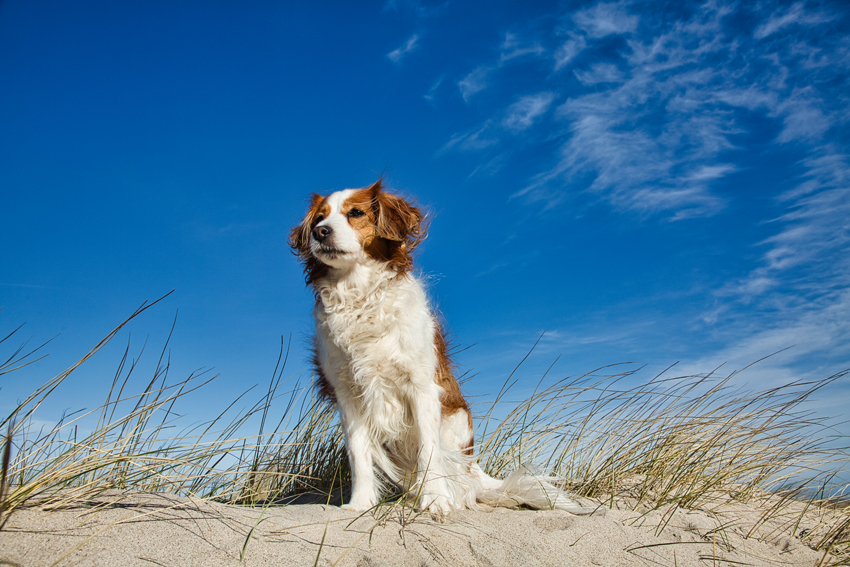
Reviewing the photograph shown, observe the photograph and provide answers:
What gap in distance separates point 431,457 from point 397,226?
5.13 ft

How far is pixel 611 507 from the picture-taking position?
3309 millimetres

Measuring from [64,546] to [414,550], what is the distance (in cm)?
133

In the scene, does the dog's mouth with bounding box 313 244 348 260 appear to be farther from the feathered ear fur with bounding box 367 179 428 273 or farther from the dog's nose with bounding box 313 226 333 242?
the feathered ear fur with bounding box 367 179 428 273

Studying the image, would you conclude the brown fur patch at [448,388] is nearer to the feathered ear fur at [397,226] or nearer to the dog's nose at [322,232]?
the feathered ear fur at [397,226]

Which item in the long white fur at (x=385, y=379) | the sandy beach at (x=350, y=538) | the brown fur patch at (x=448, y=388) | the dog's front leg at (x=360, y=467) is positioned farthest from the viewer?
the brown fur patch at (x=448, y=388)

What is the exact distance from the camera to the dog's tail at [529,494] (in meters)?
3.21

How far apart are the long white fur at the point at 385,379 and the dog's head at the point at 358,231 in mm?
18

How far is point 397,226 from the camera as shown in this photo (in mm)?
3660

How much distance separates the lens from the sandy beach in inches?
75.0

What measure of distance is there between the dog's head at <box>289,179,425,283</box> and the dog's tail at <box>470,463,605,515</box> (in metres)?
1.62

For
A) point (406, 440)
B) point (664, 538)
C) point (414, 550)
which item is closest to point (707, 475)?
point (664, 538)

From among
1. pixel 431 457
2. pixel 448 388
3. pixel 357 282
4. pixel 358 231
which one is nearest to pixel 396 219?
pixel 358 231

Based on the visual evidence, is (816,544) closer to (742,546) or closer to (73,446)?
(742,546)

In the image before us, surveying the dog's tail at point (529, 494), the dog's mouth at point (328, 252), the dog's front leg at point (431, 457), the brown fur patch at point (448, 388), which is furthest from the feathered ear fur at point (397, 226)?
the dog's tail at point (529, 494)
